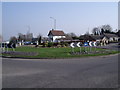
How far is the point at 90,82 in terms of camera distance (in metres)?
7.04

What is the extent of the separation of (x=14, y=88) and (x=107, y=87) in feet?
12.2

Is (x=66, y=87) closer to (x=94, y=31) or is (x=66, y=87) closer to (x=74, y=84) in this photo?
(x=74, y=84)

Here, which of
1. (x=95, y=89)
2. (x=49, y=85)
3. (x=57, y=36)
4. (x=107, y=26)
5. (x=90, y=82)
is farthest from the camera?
(x=107, y=26)

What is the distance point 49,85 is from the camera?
21.7 ft

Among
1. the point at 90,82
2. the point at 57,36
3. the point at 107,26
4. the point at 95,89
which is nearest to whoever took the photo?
the point at 95,89

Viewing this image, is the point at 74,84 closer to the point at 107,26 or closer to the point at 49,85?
the point at 49,85

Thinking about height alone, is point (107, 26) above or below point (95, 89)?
above

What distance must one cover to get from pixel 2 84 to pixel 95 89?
398 centimetres

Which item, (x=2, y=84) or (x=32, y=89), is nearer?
(x=32, y=89)

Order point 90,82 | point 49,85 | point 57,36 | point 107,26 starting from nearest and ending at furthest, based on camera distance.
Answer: point 49,85
point 90,82
point 57,36
point 107,26

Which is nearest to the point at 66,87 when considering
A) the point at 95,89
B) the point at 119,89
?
the point at 95,89

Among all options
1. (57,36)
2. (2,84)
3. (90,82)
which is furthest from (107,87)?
(57,36)

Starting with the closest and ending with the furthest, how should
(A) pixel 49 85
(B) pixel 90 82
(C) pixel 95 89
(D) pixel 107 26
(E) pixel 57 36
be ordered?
(C) pixel 95 89
(A) pixel 49 85
(B) pixel 90 82
(E) pixel 57 36
(D) pixel 107 26

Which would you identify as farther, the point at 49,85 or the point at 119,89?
the point at 49,85
